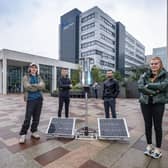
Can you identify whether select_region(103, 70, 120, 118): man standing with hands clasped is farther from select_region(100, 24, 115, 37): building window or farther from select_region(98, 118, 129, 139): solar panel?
select_region(100, 24, 115, 37): building window

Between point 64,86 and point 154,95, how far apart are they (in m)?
2.69

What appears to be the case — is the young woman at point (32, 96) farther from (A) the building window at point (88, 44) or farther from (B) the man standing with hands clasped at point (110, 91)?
(A) the building window at point (88, 44)

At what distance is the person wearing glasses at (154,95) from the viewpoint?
7.22 feet

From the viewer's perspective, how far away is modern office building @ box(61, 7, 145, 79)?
46.6m

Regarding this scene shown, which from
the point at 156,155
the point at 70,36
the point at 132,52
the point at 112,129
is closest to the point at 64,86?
the point at 112,129

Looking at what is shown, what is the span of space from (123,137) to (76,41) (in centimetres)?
4978

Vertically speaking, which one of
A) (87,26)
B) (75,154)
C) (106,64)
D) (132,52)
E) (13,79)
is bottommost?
(75,154)

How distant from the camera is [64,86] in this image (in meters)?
4.38

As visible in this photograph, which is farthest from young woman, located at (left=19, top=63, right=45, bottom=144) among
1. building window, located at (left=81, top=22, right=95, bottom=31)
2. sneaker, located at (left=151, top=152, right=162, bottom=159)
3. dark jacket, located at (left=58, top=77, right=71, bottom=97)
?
building window, located at (left=81, top=22, right=95, bottom=31)

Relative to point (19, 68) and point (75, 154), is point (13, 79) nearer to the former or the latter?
point (19, 68)

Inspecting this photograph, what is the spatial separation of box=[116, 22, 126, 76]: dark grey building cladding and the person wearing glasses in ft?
191

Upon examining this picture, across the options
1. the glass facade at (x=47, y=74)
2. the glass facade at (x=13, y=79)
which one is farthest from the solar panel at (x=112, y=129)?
the glass facade at (x=13, y=79)

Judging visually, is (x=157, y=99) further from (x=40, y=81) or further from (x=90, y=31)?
(x=90, y=31)

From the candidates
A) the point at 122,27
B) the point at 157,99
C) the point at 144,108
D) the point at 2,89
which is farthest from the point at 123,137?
the point at 122,27
